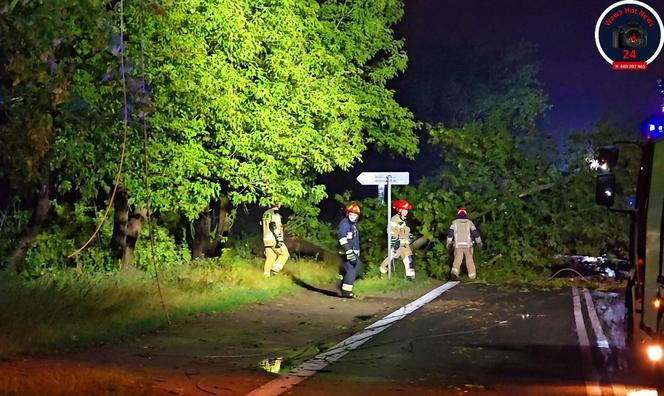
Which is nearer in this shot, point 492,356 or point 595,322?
point 492,356

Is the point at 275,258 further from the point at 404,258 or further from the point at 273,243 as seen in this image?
the point at 404,258

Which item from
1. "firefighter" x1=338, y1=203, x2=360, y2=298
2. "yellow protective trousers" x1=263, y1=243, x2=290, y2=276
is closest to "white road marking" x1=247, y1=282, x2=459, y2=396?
"firefighter" x1=338, y1=203, x2=360, y2=298

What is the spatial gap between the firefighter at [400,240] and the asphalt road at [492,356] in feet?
13.7

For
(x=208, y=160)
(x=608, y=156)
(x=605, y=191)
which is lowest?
(x=605, y=191)

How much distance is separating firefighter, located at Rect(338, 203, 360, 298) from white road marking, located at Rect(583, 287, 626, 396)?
13.3ft

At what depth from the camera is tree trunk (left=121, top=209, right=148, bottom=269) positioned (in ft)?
57.5

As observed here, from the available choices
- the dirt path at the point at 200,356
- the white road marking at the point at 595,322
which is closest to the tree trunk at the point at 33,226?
the dirt path at the point at 200,356

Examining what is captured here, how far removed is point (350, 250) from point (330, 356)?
5865mm

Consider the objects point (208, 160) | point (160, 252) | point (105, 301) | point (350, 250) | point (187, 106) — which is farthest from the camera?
point (160, 252)

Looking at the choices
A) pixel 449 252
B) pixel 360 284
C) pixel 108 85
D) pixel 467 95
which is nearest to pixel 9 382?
pixel 108 85

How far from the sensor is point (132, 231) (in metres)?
18.0

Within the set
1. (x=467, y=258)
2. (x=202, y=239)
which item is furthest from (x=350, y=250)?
(x=202, y=239)

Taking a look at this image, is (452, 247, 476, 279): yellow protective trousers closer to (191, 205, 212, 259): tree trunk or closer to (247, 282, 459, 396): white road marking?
(247, 282, 459, 396): white road marking

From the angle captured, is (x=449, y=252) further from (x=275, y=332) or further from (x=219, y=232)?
(x=275, y=332)
